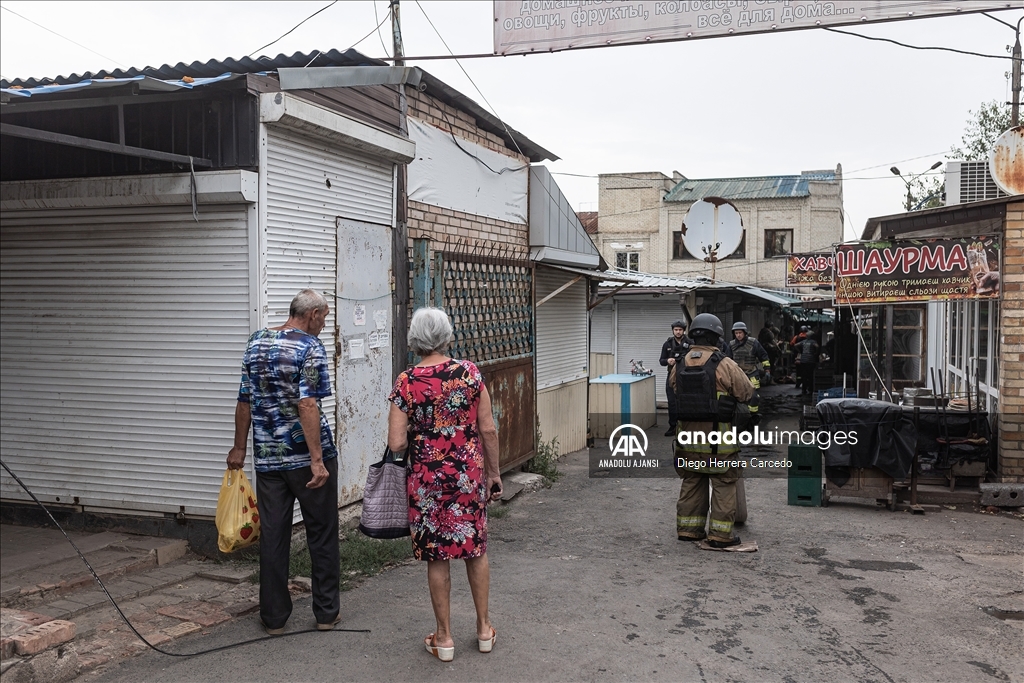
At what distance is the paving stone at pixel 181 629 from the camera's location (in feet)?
15.4

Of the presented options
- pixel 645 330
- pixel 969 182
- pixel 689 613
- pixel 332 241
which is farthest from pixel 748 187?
pixel 689 613

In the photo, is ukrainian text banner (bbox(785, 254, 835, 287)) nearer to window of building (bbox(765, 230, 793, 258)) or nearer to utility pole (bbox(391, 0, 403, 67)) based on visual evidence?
utility pole (bbox(391, 0, 403, 67))

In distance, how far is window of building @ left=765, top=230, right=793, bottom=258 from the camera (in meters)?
37.0

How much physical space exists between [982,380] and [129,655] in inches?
380

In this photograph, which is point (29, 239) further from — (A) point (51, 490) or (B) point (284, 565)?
(B) point (284, 565)

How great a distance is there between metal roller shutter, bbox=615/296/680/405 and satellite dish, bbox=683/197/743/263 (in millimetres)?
6288

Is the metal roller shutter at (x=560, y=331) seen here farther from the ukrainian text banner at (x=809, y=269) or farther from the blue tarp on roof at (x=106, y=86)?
the blue tarp on roof at (x=106, y=86)

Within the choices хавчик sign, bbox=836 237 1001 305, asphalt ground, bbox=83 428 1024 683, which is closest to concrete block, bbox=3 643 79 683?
asphalt ground, bbox=83 428 1024 683

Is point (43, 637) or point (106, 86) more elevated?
point (106, 86)

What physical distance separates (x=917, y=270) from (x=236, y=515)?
7.34 meters

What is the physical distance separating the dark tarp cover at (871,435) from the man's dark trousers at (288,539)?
5.32 meters

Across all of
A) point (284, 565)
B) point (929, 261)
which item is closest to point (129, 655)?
point (284, 565)

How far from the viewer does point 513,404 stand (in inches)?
370

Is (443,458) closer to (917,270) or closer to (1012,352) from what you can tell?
(917,270)
